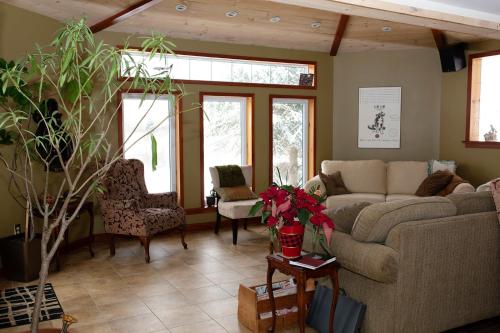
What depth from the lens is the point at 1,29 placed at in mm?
4730

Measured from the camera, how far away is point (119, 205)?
16.9 feet

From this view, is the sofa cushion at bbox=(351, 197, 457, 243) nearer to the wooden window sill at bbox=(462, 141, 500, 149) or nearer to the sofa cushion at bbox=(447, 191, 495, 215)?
the sofa cushion at bbox=(447, 191, 495, 215)

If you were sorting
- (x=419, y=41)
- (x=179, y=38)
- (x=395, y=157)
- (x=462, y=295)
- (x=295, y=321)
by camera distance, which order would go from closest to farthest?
1. (x=462, y=295)
2. (x=295, y=321)
3. (x=179, y=38)
4. (x=419, y=41)
5. (x=395, y=157)

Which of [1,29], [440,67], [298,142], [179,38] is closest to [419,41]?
[440,67]

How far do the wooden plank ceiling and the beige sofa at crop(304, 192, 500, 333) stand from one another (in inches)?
143

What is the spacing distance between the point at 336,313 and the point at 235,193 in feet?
10.7

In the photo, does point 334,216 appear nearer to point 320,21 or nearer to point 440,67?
point 320,21

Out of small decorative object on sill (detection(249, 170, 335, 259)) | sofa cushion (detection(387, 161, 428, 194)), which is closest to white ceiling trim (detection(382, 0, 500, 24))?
small decorative object on sill (detection(249, 170, 335, 259))

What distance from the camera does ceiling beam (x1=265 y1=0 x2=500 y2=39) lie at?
13.1ft

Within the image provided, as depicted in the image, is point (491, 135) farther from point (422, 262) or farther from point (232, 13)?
point (422, 262)

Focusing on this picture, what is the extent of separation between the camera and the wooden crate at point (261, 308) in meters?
3.27

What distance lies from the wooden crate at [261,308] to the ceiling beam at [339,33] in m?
4.27

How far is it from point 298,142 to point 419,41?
7.84 ft

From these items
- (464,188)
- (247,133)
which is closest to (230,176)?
(247,133)
